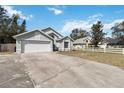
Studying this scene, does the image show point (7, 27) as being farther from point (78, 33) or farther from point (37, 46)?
point (78, 33)

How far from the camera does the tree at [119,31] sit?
44062 mm

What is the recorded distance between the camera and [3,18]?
37.6m

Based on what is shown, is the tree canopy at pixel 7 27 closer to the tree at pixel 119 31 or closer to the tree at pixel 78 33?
the tree at pixel 119 31

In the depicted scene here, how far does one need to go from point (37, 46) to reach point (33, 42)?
3.08ft

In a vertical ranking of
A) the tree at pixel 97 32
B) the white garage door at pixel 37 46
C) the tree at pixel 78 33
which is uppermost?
the tree at pixel 78 33

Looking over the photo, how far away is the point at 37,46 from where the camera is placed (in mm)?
26078

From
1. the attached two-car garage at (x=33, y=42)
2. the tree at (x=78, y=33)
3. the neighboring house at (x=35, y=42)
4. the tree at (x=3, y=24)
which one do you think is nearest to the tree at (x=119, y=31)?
the neighboring house at (x=35, y=42)

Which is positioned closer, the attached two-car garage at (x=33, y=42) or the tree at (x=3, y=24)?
the attached two-car garage at (x=33, y=42)

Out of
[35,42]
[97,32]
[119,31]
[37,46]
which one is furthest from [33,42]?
[119,31]

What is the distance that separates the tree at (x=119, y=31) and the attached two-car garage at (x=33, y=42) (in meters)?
24.1

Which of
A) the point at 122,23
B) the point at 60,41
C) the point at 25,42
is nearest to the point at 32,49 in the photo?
the point at 25,42

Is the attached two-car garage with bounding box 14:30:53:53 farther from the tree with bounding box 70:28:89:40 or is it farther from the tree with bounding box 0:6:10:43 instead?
the tree with bounding box 70:28:89:40
